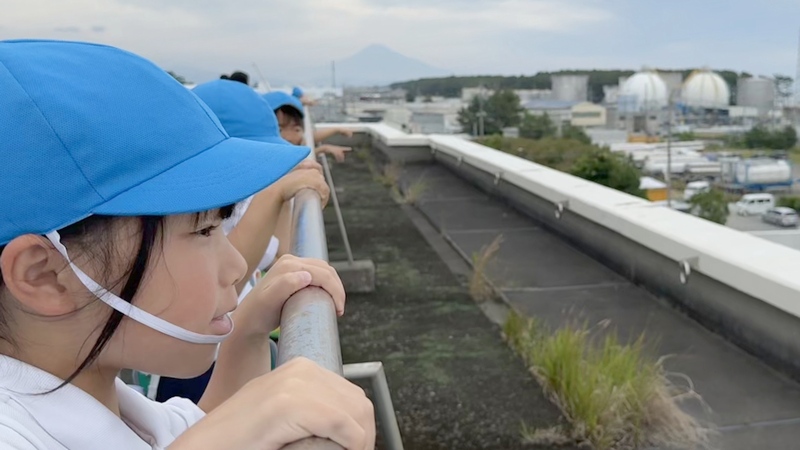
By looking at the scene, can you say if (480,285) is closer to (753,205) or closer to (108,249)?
(108,249)

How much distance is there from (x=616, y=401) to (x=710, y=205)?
2570 centimetres

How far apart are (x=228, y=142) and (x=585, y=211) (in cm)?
505

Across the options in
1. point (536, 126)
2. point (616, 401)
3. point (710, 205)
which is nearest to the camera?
point (616, 401)

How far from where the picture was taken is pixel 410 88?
67.0 metres

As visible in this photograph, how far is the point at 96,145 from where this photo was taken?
0.94m

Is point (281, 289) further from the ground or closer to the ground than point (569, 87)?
closer to the ground

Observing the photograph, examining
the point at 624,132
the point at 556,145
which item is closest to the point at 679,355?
the point at 556,145

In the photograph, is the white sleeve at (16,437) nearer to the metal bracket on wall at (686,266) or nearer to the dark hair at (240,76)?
the dark hair at (240,76)

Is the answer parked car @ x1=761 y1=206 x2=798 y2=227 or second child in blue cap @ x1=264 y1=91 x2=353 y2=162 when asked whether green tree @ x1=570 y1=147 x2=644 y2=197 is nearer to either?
parked car @ x1=761 y1=206 x2=798 y2=227

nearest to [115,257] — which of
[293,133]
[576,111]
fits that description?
[293,133]

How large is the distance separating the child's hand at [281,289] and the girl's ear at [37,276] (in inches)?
16.1

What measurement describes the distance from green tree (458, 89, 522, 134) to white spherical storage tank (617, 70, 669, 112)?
1321 cm

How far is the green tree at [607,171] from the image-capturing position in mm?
34594

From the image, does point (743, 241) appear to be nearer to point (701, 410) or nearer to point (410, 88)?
point (701, 410)
